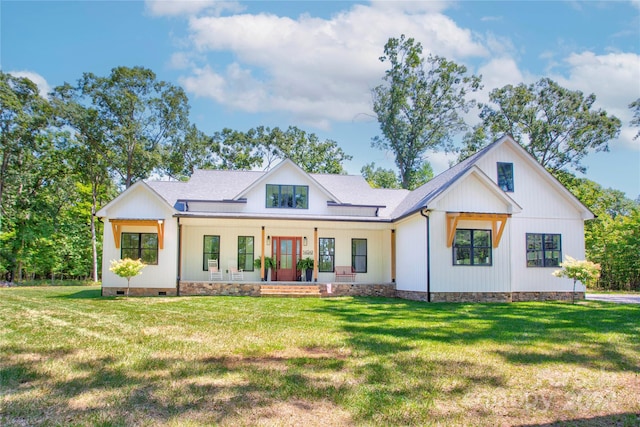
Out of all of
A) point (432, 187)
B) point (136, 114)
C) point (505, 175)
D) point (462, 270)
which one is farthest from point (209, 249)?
point (136, 114)

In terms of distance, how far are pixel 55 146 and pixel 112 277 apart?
15.2 metres

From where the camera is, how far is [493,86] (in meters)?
32.9

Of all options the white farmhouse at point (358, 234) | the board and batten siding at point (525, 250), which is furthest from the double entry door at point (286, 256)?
the board and batten siding at point (525, 250)

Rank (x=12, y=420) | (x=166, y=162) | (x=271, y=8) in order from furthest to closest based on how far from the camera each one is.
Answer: (x=166, y=162) → (x=271, y=8) → (x=12, y=420)

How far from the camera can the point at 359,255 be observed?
65.1 feet

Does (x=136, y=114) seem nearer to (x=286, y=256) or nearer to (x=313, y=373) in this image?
(x=286, y=256)

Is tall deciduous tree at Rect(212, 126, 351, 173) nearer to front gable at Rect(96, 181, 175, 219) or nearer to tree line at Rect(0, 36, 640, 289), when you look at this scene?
tree line at Rect(0, 36, 640, 289)

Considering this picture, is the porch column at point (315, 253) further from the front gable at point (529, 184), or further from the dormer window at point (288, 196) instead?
the front gable at point (529, 184)

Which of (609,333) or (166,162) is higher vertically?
(166,162)

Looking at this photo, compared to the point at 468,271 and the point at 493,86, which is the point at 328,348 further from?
the point at 493,86

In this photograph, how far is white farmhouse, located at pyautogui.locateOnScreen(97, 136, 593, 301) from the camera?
51.2ft

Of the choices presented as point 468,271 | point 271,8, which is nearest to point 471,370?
point 271,8

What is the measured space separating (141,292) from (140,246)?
1736mm

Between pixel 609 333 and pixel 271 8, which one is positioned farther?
pixel 271 8
